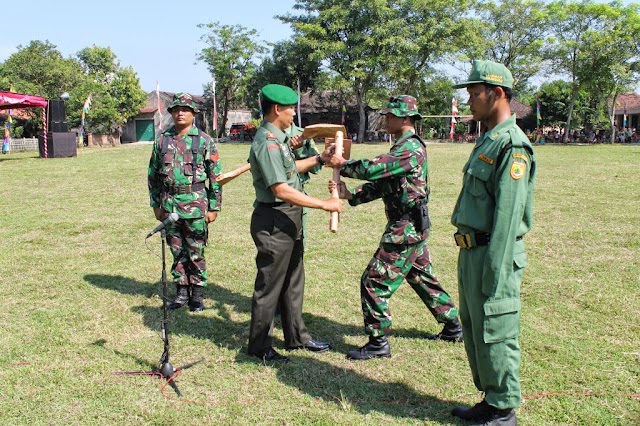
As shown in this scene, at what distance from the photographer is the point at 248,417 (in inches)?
142

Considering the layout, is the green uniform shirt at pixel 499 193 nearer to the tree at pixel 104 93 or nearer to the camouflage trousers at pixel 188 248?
the camouflage trousers at pixel 188 248

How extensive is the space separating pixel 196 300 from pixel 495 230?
3.57 m

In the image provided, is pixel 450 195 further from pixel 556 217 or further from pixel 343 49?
pixel 343 49

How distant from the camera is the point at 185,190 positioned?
564cm

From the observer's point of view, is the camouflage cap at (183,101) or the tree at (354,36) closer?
the camouflage cap at (183,101)

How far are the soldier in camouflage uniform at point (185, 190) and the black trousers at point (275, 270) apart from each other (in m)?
1.48

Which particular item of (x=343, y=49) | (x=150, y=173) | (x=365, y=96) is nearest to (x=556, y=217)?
(x=150, y=173)

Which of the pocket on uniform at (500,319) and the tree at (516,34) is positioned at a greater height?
the tree at (516,34)

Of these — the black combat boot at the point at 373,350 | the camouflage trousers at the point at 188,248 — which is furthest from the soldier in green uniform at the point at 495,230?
the camouflage trousers at the point at 188,248

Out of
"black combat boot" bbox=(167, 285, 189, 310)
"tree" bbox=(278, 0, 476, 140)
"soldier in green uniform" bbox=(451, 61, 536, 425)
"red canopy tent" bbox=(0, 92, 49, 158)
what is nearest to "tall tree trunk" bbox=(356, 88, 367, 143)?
"tree" bbox=(278, 0, 476, 140)

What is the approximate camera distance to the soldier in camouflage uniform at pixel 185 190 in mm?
5613

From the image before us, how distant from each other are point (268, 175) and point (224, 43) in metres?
52.7

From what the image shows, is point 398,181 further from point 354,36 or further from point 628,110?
point 628,110


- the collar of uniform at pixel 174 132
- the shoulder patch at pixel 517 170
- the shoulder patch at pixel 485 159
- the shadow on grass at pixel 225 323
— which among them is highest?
the collar of uniform at pixel 174 132
